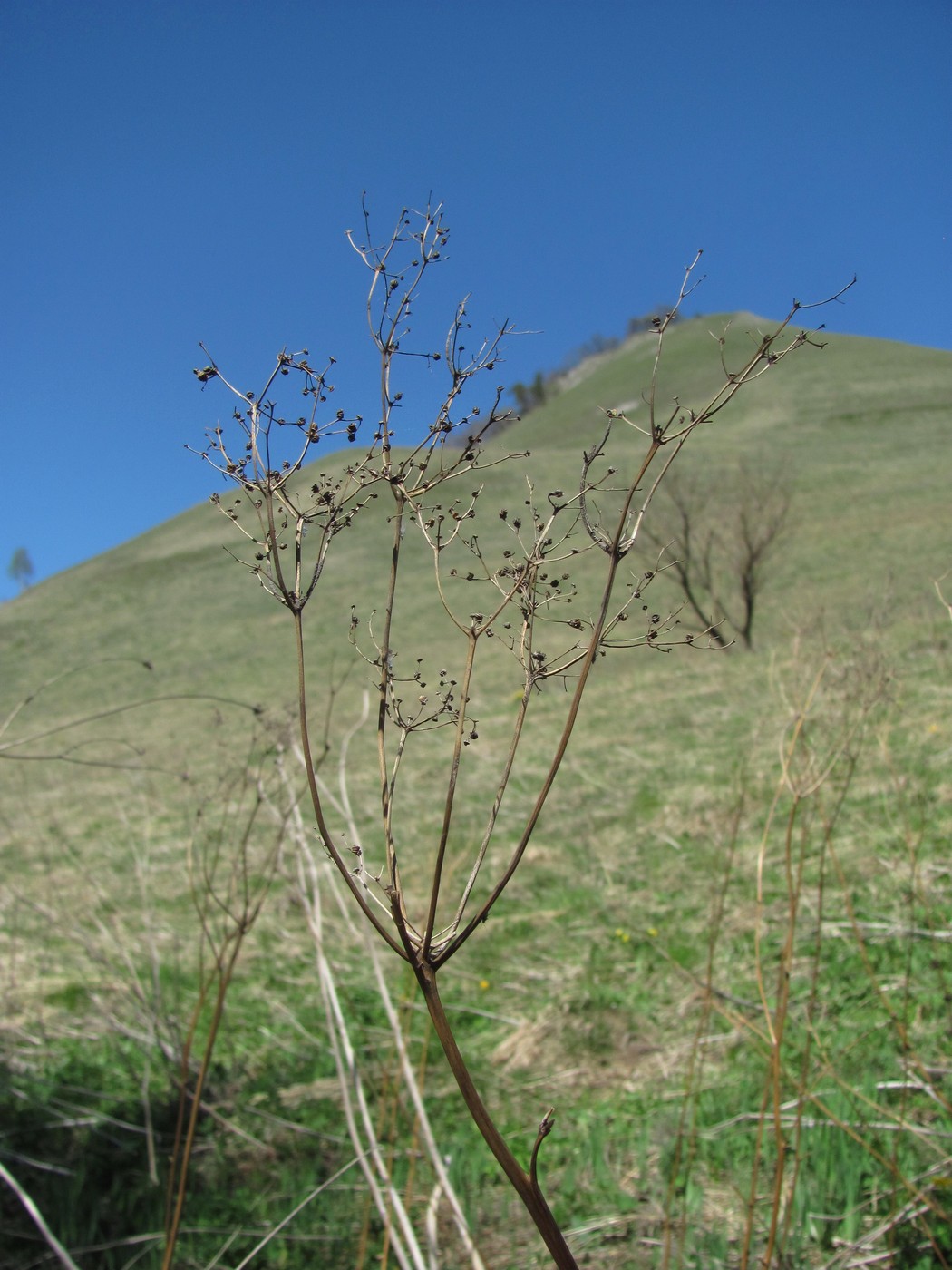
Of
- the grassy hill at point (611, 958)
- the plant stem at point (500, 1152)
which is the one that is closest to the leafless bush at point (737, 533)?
the grassy hill at point (611, 958)

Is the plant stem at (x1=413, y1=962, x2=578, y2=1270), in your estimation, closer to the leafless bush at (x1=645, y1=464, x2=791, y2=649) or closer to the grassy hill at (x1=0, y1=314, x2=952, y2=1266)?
the grassy hill at (x1=0, y1=314, x2=952, y2=1266)

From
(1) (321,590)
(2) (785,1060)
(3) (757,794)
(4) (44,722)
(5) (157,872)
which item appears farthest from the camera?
(1) (321,590)

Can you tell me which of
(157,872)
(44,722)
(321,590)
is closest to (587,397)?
(321,590)

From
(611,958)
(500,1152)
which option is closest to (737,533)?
(611,958)

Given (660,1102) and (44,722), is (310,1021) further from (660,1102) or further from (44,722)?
(44,722)

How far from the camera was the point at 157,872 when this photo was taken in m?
9.52

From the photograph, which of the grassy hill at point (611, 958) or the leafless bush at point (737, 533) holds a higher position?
the leafless bush at point (737, 533)

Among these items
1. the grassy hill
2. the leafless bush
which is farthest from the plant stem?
the leafless bush

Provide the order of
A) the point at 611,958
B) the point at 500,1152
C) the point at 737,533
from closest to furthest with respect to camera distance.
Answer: the point at 500,1152 < the point at 611,958 < the point at 737,533

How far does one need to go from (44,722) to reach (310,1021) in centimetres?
2489

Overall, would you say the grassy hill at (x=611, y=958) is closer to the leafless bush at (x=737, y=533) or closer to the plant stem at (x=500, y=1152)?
the plant stem at (x=500, y=1152)

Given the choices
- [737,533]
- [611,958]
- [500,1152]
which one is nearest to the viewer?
[500,1152]

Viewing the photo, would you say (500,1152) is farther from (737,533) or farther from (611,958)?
(737,533)

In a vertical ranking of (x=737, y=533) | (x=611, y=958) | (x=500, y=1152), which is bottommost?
(x=611, y=958)
